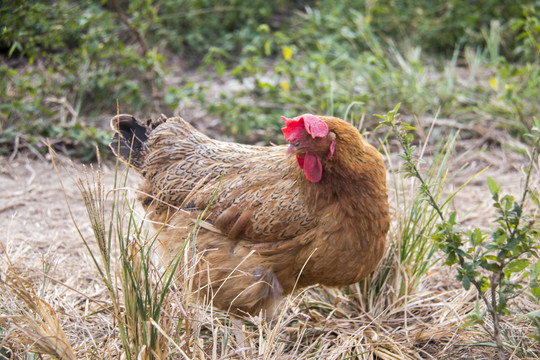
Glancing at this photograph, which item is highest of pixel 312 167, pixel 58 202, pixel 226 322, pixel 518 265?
pixel 312 167

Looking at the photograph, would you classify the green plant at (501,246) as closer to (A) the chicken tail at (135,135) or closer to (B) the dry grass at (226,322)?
(B) the dry grass at (226,322)

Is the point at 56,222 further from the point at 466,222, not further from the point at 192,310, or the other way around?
the point at 466,222

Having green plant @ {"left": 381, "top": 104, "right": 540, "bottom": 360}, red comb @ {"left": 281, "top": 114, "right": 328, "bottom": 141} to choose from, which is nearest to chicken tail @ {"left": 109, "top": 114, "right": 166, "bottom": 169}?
red comb @ {"left": 281, "top": 114, "right": 328, "bottom": 141}

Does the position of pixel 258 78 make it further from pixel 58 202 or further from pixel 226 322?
pixel 226 322

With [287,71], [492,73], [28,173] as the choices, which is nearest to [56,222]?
[28,173]

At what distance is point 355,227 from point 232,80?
5065 millimetres

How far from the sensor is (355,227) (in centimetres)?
255

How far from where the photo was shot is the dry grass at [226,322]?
6.85 feet

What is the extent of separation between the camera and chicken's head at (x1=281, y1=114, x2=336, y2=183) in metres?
2.40

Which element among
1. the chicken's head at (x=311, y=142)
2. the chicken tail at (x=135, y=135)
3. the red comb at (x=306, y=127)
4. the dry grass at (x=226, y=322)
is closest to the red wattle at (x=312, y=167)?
the chicken's head at (x=311, y=142)

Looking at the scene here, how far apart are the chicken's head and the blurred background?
2251 millimetres

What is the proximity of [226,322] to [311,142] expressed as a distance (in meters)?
1.27

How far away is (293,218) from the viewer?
2596 millimetres

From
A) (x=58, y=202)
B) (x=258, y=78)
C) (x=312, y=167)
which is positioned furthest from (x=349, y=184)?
(x=258, y=78)
